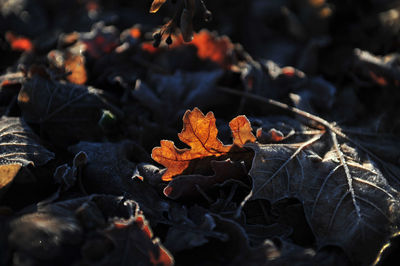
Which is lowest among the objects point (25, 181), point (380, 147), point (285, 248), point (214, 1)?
point (25, 181)

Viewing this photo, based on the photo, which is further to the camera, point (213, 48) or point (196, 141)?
point (213, 48)

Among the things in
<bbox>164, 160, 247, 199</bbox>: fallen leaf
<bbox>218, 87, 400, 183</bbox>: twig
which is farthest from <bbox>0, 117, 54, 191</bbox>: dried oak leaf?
<bbox>218, 87, 400, 183</bbox>: twig

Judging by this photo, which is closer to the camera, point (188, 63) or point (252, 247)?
point (252, 247)

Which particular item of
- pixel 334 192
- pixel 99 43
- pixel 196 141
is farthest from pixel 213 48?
pixel 334 192

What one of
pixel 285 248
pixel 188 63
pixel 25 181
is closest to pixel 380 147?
pixel 285 248

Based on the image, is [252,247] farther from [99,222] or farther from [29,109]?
[29,109]

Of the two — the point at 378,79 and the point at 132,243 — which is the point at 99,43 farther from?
the point at 378,79
